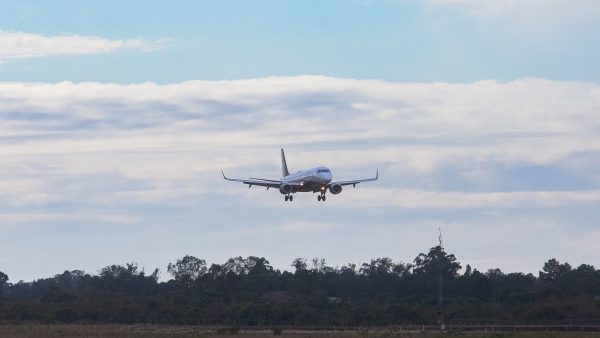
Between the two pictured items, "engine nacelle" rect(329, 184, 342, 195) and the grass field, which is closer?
the grass field

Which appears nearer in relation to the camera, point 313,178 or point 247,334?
point 247,334

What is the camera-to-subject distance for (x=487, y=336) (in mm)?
109750

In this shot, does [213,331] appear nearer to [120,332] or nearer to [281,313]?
[120,332]

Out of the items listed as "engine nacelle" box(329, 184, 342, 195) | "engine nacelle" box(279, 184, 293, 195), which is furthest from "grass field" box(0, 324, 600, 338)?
"engine nacelle" box(329, 184, 342, 195)

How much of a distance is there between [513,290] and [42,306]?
66.6 m

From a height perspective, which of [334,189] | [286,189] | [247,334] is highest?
[334,189]

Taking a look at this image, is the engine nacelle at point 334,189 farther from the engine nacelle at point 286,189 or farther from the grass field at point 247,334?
the grass field at point 247,334

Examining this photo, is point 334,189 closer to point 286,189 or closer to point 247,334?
point 286,189

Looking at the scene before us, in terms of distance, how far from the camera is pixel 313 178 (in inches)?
5561

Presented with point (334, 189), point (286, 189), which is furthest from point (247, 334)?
point (334, 189)

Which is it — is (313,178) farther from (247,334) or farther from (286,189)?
(247,334)

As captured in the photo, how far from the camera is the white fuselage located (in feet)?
463

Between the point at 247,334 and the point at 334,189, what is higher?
the point at 334,189

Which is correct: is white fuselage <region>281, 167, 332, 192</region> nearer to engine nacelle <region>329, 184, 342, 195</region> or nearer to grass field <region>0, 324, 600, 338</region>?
engine nacelle <region>329, 184, 342, 195</region>
